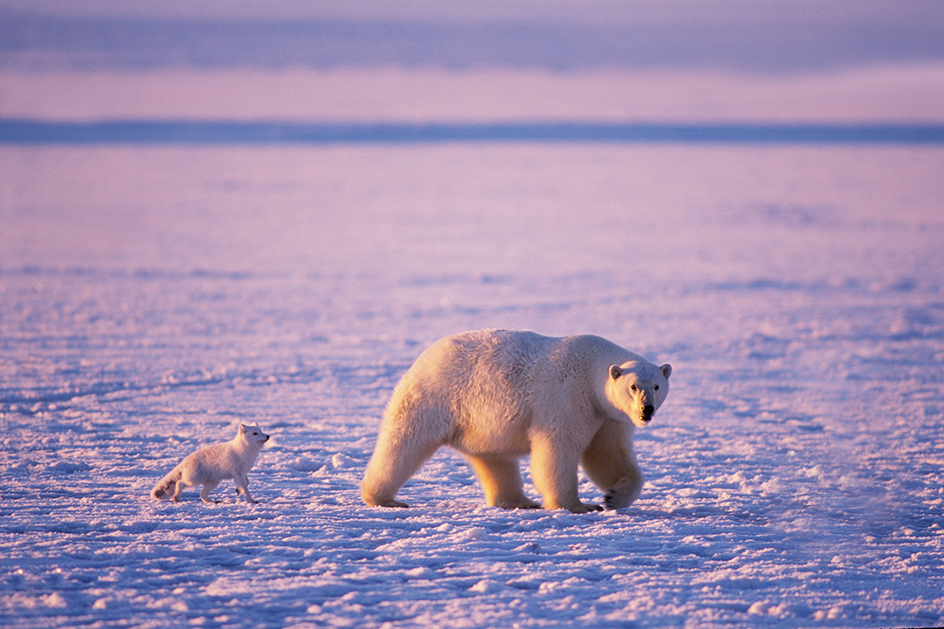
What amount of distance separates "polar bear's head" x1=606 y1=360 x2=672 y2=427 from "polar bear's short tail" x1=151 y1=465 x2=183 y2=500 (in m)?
2.53

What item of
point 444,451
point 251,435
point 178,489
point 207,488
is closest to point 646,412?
point 251,435

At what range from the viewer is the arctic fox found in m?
5.58

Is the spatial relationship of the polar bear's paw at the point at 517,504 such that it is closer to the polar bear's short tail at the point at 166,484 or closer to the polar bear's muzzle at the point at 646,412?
the polar bear's muzzle at the point at 646,412

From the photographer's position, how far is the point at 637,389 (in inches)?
200

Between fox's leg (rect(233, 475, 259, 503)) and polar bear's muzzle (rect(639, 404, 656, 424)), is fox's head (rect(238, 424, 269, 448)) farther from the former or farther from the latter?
polar bear's muzzle (rect(639, 404, 656, 424))

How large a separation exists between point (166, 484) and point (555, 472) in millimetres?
2267

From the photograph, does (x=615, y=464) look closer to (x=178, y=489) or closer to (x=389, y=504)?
(x=389, y=504)

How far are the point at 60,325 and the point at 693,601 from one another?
10973 mm

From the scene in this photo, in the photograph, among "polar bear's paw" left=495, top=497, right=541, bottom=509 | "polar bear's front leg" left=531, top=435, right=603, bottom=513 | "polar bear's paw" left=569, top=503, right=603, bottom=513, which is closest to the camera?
"polar bear's front leg" left=531, top=435, right=603, bottom=513

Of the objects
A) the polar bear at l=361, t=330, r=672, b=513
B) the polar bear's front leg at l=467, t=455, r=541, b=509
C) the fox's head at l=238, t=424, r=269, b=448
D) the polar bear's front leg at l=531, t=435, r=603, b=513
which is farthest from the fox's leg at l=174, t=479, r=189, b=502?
the polar bear's front leg at l=531, t=435, r=603, b=513

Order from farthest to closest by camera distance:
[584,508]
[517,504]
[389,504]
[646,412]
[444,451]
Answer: [444,451], [517,504], [389,504], [584,508], [646,412]

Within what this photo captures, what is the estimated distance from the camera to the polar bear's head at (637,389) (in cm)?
503

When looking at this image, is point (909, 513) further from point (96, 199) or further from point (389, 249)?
point (96, 199)

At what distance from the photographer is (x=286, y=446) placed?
738 cm
